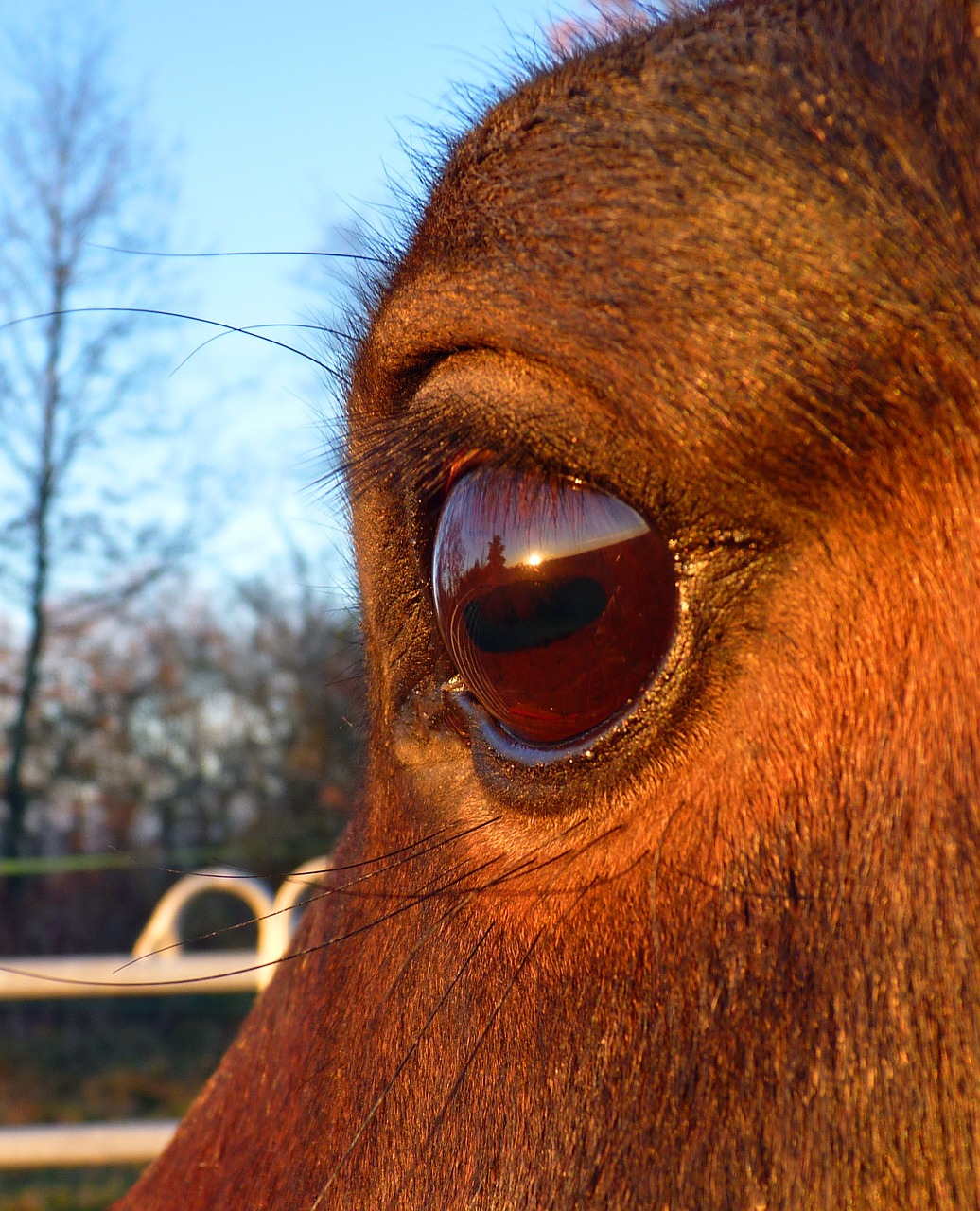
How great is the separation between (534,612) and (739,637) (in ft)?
0.60

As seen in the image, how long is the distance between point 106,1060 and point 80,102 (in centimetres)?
1004

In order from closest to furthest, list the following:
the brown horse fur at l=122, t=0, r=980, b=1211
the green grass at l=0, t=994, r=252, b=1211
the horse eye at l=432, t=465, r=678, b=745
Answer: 1. the brown horse fur at l=122, t=0, r=980, b=1211
2. the horse eye at l=432, t=465, r=678, b=745
3. the green grass at l=0, t=994, r=252, b=1211

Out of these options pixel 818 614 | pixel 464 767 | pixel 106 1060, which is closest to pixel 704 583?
pixel 818 614

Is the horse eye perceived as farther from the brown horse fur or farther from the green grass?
the green grass

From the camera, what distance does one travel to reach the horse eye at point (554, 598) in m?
0.92

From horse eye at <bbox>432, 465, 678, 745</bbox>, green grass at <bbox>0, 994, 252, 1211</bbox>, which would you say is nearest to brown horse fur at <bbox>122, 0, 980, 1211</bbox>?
horse eye at <bbox>432, 465, 678, 745</bbox>

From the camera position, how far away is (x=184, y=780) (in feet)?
45.8

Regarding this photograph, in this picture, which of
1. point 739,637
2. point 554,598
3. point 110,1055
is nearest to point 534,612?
point 554,598

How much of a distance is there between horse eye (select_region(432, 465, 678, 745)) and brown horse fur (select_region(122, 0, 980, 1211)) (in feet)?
0.08

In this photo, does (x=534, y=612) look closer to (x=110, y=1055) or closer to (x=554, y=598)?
(x=554, y=598)

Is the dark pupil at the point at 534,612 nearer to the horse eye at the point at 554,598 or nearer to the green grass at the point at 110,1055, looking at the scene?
the horse eye at the point at 554,598

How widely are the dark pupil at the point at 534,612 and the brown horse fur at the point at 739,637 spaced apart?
0.27 feet

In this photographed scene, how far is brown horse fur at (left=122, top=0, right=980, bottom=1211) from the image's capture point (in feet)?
2.56

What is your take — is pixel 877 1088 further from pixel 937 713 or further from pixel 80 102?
pixel 80 102
